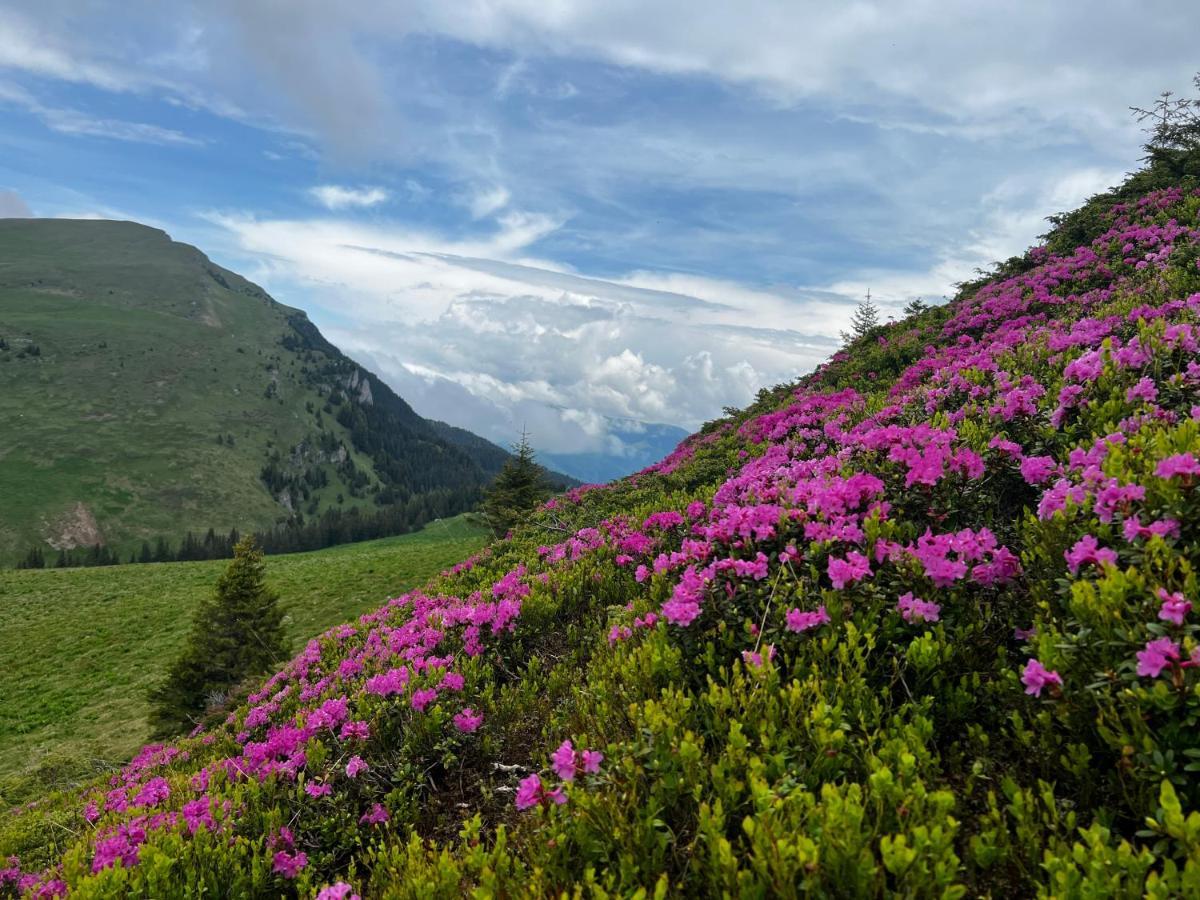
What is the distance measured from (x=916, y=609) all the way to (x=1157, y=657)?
141 cm

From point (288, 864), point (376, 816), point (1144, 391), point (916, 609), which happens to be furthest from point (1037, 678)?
point (288, 864)

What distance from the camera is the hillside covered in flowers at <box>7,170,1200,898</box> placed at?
2.63 metres

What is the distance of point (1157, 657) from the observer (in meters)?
2.61

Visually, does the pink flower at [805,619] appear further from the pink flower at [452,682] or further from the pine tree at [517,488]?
the pine tree at [517,488]

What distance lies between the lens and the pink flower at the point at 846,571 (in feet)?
14.0

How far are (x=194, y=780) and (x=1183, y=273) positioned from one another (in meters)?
17.0

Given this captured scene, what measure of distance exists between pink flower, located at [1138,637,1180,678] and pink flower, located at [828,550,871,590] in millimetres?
1698

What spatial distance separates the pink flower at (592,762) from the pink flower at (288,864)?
2835 millimetres

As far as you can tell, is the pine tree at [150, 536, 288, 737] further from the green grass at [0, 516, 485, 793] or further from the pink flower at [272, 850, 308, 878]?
the pink flower at [272, 850, 308, 878]

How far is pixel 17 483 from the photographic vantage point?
15975 cm

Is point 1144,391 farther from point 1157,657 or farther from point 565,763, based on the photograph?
point 565,763

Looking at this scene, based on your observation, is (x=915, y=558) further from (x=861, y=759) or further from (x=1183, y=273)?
(x=1183, y=273)

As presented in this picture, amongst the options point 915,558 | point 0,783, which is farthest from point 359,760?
point 0,783

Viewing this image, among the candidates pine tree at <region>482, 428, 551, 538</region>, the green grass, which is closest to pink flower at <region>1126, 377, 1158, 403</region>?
pine tree at <region>482, 428, 551, 538</region>
